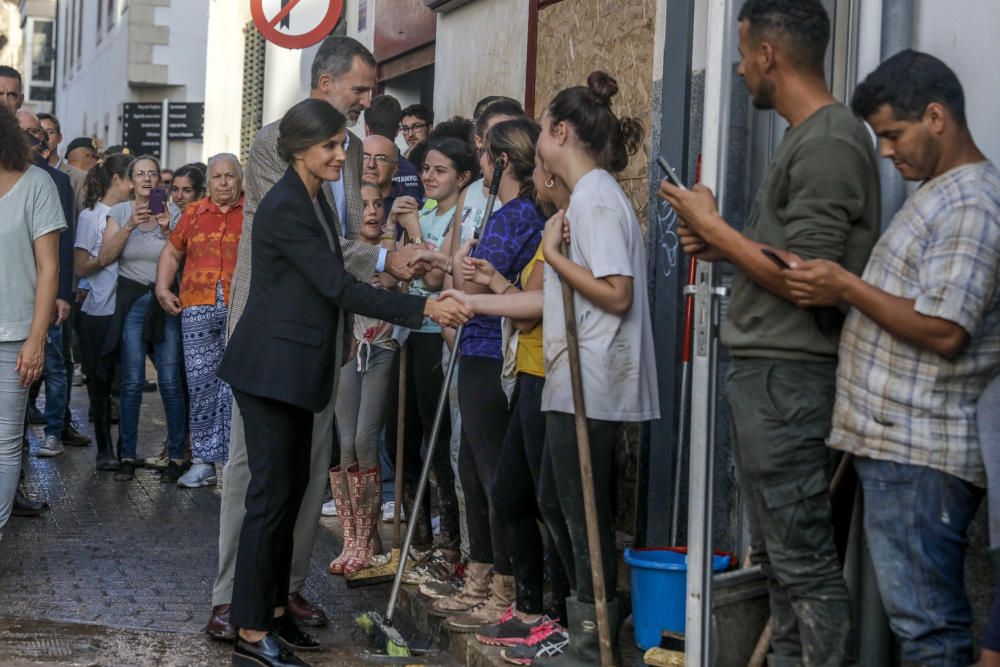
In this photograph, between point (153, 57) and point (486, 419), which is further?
point (153, 57)

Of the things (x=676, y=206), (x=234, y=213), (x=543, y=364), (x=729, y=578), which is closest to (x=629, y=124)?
(x=543, y=364)

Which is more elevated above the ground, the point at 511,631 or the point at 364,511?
the point at 364,511

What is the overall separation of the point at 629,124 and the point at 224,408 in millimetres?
4492

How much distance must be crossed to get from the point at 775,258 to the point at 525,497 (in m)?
1.90

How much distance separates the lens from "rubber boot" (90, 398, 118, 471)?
30.7ft

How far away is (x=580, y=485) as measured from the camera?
469cm

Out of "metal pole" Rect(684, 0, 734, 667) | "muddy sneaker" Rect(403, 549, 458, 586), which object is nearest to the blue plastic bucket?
"metal pole" Rect(684, 0, 734, 667)

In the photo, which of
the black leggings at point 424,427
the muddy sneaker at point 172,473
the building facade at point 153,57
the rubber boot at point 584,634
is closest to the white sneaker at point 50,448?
the muddy sneaker at point 172,473

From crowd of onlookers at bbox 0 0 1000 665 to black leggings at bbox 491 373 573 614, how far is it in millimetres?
10

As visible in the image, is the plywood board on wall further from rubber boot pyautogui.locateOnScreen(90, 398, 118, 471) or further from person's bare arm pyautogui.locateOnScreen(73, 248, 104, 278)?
rubber boot pyautogui.locateOnScreen(90, 398, 118, 471)

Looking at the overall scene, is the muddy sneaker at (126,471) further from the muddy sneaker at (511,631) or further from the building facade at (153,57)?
the building facade at (153,57)

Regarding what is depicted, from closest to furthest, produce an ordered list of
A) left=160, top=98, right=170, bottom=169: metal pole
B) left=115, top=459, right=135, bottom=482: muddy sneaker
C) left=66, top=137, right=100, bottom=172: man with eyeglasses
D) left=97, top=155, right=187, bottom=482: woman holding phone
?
left=115, top=459, right=135, bottom=482: muddy sneaker < left=97, top=155, right=187, bottom=482: woman holding phone < left=66, top=137, right=100, bottom=172: man with eyeglasses < left=160, top=98, right=170, bottom=169: metal pole

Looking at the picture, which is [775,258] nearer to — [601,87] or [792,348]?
[792,348]

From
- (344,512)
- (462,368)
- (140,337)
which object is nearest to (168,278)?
(140,337)
